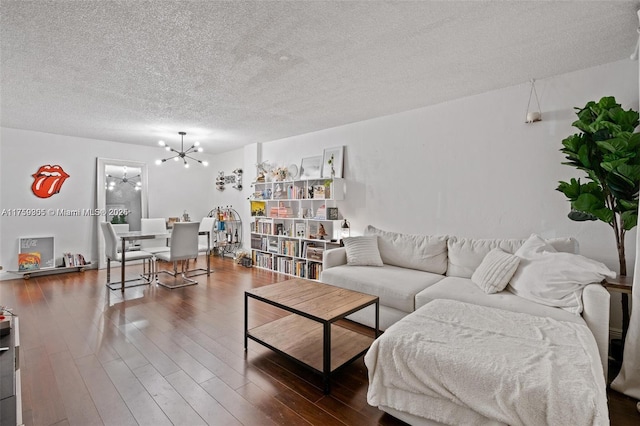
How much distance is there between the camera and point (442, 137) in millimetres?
3639

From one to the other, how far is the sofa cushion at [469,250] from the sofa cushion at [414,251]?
0.09m

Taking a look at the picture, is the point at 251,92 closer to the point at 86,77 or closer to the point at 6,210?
the point at 86,77

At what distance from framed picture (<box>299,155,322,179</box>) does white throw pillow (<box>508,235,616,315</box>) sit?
119 inches

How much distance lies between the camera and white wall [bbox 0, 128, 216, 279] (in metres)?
4.76

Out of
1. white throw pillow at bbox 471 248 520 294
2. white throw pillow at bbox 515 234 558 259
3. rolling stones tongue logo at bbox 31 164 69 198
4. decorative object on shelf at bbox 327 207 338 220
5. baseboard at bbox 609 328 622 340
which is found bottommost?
baseboard at bbox 609 328 622 340

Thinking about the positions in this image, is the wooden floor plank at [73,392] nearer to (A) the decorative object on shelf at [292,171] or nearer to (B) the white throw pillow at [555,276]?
(B) the white throw pillow at [555,276]

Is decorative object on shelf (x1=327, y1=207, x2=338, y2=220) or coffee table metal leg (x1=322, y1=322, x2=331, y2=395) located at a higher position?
decorative object on shelf (x1=327, y1=207, x2=338, y2=220)

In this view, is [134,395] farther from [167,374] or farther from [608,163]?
[608,163]

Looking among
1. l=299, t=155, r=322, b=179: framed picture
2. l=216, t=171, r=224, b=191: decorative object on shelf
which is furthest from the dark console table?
l=216, t=171, r=224, b=191: decorative object on shelf

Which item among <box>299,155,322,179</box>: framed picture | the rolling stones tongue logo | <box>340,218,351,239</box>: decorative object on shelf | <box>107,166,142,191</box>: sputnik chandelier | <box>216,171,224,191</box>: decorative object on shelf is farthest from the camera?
<box>216,171,224,191</box>: decorative object on shelf

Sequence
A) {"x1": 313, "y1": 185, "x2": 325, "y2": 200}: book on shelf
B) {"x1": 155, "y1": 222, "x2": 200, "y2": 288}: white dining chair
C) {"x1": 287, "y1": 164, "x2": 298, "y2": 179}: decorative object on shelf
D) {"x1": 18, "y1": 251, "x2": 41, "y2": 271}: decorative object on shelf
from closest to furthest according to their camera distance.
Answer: {"x1": 155, "y1": 222, "x2": 200, "y2": 288}: white dining chair
{"x1": 313, "y1": 185, "x2": 325, "y2": 200}: book on shelf
{"x1": 18, "y1": 251, "x2": 41, "y2": 271}: decorative object on shelf
{"x1": 287, "y1": 164, "x2": 298, "y2": 179}: decorative object on shelf

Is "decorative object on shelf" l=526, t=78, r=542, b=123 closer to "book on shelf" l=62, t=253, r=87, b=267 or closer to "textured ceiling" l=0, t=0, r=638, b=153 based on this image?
"textured ceiling" l=0, t=0, r=638, b=153

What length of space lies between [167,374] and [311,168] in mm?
3538

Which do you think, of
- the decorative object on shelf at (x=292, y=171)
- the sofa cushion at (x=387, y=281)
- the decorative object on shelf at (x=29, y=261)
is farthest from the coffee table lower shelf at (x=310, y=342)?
the decorative object on shelf at (x=29, y=261)
